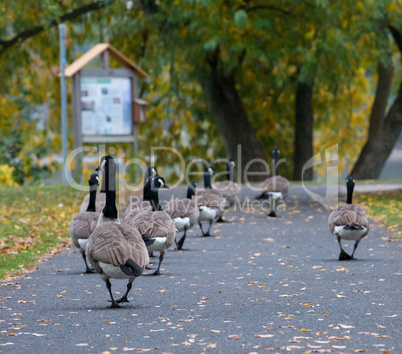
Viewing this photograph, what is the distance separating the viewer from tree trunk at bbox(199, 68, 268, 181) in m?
25.6

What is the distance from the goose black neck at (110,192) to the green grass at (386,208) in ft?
20.8

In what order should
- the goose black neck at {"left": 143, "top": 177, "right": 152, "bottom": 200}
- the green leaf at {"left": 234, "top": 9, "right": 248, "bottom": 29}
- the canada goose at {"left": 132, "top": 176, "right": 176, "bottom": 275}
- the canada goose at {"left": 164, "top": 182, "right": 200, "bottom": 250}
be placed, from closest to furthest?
the canada goose at {"left": 132, "top": 176, "right": 176, "bottom": 275} < the goose black neck at {"left": 143, "top": 177, "right": 152, "bottom": 200} < the canada goose at {"left": 164, "top": 182, "right": 200, "bottom": 250} < the green leaf at {"left": 234, "top": 9, "right": 248, "bottom": 29}

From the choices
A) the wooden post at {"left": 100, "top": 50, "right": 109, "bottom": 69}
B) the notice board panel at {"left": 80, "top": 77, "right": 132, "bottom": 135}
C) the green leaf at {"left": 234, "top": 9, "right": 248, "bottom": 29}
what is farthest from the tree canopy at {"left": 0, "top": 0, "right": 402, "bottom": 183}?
the notice board panel at {"left": 80, "top": 77, "right": 132, "bottom": 135}

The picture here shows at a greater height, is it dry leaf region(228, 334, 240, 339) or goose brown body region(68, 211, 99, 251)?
goose brown body region(68, 211, 99, 251)

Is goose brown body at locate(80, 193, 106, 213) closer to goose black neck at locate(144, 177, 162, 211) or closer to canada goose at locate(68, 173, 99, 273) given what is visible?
goose black neck at locate(144, 177, 162, 211)

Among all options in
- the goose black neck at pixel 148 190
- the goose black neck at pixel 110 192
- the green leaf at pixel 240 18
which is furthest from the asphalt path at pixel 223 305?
the green leaf at pixel 240 18

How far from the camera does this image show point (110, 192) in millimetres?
8844

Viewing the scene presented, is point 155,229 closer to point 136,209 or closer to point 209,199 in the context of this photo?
point 136,209

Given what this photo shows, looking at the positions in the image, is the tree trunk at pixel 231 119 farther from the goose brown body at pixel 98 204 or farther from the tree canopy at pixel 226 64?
the goose brown body at pixel 98 204

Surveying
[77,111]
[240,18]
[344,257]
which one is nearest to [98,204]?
[344,257]

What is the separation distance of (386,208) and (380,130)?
10.9 metres

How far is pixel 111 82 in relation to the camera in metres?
22.7

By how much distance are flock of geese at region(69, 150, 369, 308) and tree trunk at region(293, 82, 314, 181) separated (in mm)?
12275

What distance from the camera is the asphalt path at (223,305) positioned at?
618 cm
